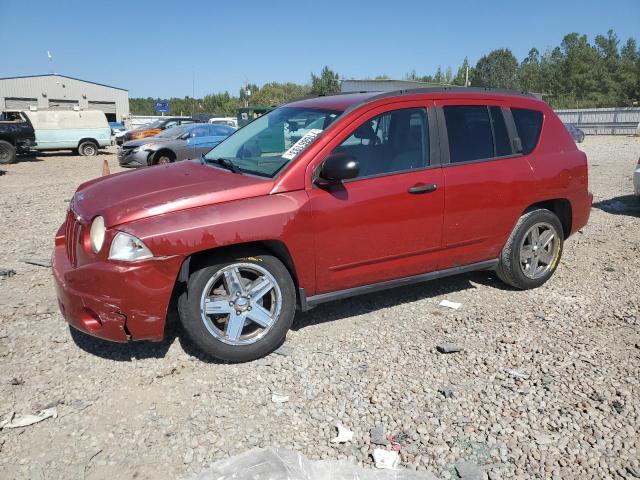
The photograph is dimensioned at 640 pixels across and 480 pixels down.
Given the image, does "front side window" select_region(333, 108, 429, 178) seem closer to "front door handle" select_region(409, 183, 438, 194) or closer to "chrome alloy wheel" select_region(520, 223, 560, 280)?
"front door handle" select_region(409, 183, 438, 194)

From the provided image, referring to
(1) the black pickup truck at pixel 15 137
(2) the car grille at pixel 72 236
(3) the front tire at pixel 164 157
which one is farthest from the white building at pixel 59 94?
(2) the car grille at pixel 72 236

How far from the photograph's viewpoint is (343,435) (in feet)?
9.57

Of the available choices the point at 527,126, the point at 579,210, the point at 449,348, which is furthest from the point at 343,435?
the point at 579,210

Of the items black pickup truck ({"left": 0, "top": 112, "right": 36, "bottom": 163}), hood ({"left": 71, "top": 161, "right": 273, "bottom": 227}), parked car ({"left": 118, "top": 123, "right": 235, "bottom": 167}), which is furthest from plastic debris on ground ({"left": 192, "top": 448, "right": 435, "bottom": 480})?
black pickup truck ({"left": 0, "top": 112, "right": 36, "bottom": 163})

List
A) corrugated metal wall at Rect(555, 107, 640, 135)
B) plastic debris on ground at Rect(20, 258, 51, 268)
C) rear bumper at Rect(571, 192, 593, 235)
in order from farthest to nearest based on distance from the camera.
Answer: corrugated metal wall at Rect(555, 107, 640, 135), plastic debris on ground at Rect(20, 258, 51, 268), rear bumper at Rect(571, 192, 593, 235)

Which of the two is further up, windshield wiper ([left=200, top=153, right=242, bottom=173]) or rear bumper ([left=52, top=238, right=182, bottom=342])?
windshield wiper ([left=200, top=153, right=242, bottom=173])

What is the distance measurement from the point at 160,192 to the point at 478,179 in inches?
101

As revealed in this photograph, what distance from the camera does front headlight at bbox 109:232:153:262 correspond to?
10.5ft

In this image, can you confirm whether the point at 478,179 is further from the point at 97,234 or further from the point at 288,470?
the point at 97,234

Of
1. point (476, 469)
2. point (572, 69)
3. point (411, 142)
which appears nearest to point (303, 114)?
point (411, 142)

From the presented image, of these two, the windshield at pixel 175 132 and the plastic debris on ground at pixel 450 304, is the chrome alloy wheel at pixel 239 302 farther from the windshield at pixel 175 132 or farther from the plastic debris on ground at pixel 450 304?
the windshield at pixel 175 132

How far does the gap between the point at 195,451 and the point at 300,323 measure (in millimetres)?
1751

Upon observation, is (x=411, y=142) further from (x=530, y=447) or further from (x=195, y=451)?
(x=195, y=451)

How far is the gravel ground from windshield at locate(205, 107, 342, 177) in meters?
1.40
